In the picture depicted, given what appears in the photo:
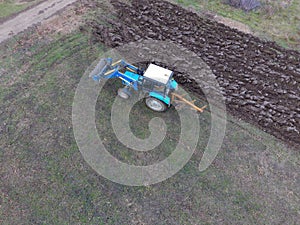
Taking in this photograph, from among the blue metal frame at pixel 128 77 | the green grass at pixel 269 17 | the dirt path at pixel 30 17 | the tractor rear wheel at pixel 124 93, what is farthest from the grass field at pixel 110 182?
the green grass at pixel 269 17

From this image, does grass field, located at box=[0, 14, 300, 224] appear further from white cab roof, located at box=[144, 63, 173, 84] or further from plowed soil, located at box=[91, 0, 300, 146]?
white cab roof, located at box=[144, 63, 173, 84]

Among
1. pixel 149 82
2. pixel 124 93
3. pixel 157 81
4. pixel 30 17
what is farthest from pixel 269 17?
pixel 30 17

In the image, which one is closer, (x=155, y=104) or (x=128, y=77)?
(x=155, y=104)

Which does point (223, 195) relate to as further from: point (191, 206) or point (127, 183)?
point (127, 183)

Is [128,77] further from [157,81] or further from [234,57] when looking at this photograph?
[234,57]

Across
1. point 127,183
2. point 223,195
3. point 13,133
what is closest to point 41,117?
point 13,133

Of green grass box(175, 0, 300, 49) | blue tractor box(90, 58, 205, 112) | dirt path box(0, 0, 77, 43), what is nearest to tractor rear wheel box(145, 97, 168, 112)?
blue tractor box(90, 58, 205, 112)

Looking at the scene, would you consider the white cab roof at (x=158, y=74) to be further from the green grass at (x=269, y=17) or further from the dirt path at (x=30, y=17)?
the dirt path at (x=30, y=17)
